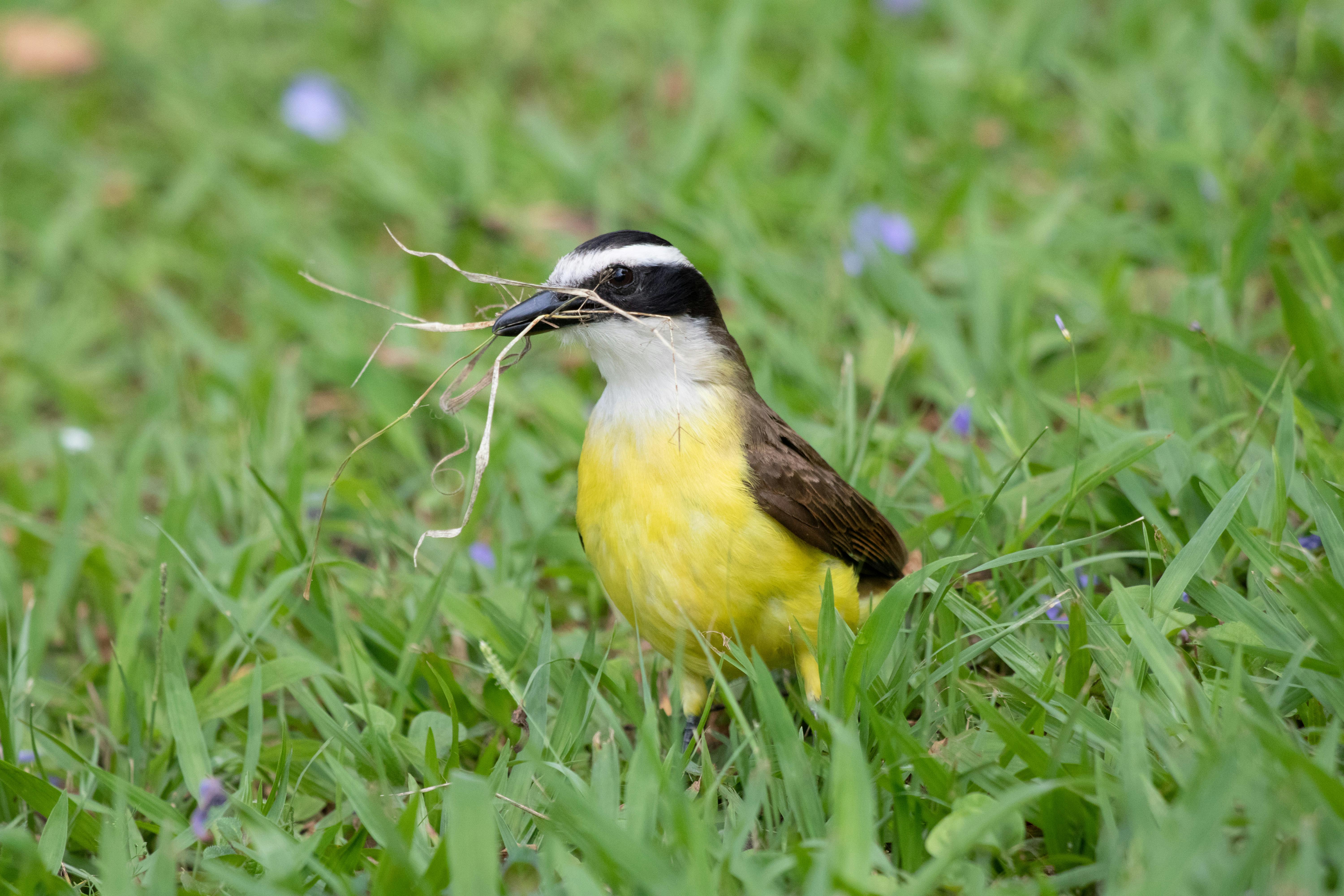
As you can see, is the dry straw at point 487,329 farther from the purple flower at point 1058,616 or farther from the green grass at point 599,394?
the purple flower at point 1058,616

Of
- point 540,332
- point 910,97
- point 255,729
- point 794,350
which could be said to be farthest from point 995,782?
point 910,97

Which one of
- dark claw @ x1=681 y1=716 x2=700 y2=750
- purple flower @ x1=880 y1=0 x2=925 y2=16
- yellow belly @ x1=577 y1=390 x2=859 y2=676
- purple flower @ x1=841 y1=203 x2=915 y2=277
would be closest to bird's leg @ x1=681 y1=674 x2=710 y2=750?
dark claw @ x1=681 y1=716 x2=700 y2=750

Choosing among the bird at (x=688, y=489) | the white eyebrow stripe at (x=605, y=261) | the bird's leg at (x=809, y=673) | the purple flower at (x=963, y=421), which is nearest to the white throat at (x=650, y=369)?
the bird at (x=688, y=489)

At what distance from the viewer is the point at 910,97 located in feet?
21.3

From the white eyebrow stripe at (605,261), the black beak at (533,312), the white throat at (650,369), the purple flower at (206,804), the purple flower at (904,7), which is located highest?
the purple flower at (904,7)

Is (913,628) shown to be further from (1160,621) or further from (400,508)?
(400,508)

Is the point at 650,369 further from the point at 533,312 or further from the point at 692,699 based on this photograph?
the point at 692,699

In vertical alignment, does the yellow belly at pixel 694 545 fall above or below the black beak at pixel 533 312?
below

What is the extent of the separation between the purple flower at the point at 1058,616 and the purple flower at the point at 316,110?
17.5 feet

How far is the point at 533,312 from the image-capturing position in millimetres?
3338

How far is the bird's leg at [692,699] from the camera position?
350 cm

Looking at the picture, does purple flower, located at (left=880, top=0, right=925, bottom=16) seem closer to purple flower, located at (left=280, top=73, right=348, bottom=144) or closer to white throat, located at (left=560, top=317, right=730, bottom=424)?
purple flower, located at (left=280, top=73, right=348, bottom=144)

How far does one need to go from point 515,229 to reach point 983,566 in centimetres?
368

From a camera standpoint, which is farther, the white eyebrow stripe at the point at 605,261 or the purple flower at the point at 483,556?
the purple flower at the point at 483,556
